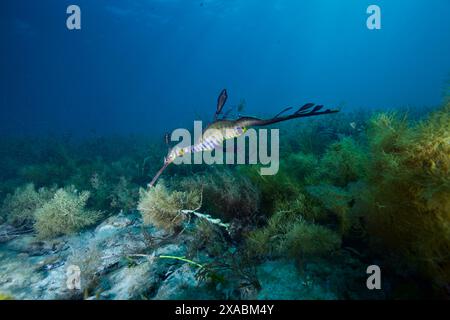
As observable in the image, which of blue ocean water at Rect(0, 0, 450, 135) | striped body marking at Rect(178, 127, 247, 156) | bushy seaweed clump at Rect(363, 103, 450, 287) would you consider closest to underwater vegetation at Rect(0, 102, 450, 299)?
bushy seaweed clump at Rect(363, 103, 450, 287)

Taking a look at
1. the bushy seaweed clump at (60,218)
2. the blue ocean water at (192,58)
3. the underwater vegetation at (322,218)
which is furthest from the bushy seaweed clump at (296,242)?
the blue ocean water at (192,58)

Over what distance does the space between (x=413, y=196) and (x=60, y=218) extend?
5340 millimetres

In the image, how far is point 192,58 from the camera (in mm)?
92188

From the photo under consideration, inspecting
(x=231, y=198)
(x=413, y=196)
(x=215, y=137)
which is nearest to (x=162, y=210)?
(x=231, y=198)

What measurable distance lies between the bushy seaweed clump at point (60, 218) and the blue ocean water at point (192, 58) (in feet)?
42.7

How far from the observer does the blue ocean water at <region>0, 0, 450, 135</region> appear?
44125 millimetres

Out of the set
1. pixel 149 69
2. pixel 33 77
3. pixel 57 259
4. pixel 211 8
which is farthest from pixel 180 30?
pixel 57 259

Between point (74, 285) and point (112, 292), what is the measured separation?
59cm

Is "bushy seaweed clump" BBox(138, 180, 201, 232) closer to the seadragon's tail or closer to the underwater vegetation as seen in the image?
the underwater vegetation

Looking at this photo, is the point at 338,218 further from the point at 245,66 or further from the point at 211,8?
the point at 245,66

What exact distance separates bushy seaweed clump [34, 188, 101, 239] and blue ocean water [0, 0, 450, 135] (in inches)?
513

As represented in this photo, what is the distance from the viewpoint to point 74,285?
3.00m

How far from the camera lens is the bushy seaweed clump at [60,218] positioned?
452 cm
